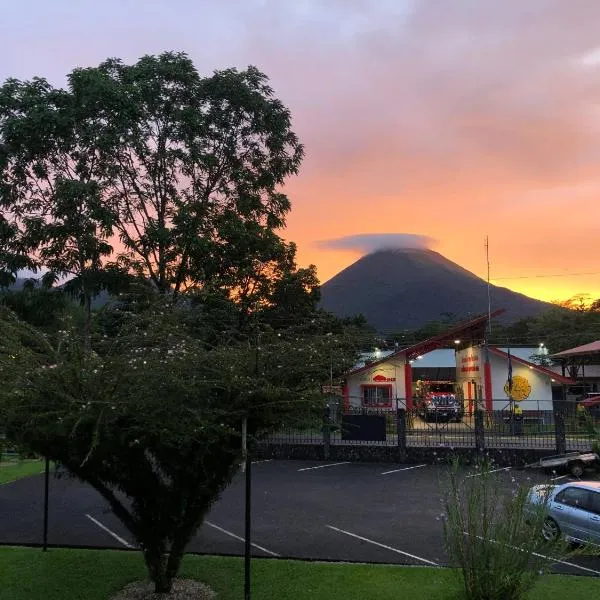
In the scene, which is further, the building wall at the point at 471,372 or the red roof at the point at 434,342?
the building wall at the point at 471,372

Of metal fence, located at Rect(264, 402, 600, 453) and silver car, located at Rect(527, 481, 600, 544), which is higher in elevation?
metal fence, located at Rect(264, 402, 600, 453)

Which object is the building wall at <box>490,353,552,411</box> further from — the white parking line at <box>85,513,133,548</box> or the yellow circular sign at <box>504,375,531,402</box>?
the white parking line at <box>85,513,133,548</box>

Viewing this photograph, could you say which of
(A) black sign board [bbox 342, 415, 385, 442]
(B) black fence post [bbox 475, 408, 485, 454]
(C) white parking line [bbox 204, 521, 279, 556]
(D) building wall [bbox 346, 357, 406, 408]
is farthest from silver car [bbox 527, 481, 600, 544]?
(D) building wall [bbox 346, 357, 406, 408]

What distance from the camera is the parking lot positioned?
10.7 m

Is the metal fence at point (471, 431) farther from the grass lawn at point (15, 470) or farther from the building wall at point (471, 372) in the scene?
the building wall at point (471, 372)

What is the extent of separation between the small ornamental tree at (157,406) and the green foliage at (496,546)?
2.30 m

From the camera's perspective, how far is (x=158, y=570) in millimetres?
8125

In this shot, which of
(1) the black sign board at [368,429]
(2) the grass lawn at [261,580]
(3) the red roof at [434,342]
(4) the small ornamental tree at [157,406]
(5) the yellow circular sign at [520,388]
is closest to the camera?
(4) the small ornamental tree at [157,406]

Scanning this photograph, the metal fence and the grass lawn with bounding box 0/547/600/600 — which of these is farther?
the metal fence

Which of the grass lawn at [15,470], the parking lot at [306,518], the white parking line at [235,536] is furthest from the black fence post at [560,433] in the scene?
the grass lawn at [15,470]

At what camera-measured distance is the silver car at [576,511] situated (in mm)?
10547

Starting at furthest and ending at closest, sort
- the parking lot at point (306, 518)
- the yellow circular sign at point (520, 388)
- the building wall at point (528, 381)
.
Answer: the building wall at point (528, 381) → the yellow circular sign at point (520, 388) → the parking lot at point (306, 518)

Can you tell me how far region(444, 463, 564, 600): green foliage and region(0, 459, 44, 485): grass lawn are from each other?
15967 mm

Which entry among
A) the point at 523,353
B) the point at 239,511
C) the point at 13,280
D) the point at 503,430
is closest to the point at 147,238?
the point at 13,280
